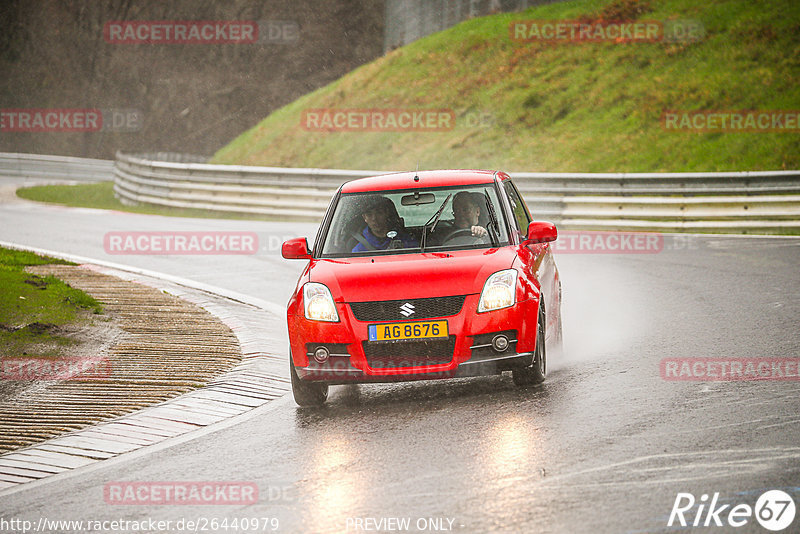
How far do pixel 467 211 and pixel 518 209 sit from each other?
0.86m

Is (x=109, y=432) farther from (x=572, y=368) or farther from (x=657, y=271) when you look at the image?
(x=657, y=271)

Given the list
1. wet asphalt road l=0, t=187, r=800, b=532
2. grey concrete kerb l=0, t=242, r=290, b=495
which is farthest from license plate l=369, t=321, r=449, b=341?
grey concrete kerb l=0, t=242, r=290, b=495

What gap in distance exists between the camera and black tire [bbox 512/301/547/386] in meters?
7.79

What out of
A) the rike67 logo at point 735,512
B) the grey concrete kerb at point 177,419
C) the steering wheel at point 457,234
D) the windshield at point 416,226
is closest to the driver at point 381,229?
the windshield at point 416,226

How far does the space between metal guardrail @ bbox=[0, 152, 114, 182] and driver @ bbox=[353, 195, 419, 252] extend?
36191mm

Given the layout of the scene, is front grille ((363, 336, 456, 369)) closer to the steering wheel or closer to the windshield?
the windshield

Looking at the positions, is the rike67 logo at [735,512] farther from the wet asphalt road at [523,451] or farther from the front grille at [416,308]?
the front grille at [416,308]

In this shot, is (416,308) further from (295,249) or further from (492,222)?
(295,249)

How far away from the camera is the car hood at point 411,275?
7.48 metres

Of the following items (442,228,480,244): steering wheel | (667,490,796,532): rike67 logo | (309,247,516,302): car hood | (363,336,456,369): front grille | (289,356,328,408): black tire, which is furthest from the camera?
(442,228,480,244): steering wheel

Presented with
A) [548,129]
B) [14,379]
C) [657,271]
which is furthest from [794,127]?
[14,379]

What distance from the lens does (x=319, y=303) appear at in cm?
766

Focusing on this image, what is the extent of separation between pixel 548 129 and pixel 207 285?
18.9 meters

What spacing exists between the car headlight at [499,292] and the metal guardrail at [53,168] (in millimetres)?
37526
